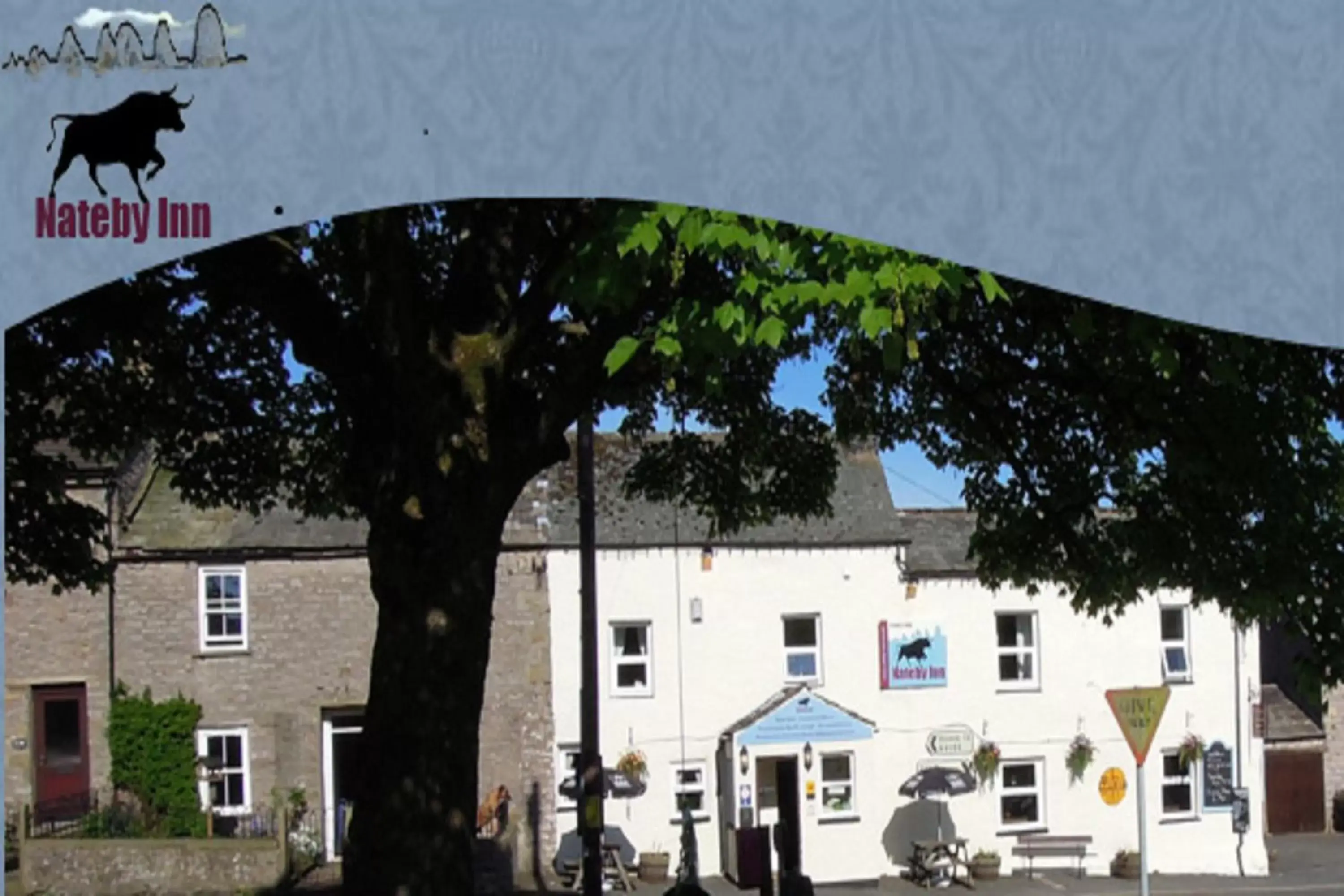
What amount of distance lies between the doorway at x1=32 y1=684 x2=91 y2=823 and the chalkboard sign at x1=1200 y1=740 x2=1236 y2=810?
1221 centimetres

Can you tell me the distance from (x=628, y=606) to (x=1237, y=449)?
9.67 meters

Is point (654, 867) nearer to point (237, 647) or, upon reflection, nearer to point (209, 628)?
point (237, 647)

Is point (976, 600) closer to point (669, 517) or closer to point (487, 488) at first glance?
point (669, 517)

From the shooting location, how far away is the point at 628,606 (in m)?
18.9

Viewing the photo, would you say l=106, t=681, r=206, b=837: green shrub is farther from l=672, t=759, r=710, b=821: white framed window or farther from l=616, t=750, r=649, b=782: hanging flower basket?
l=672, t=759, r=710, b=821: white framed window

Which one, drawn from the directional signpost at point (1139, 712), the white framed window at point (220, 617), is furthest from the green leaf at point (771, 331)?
the white framed window at point (220, 617)

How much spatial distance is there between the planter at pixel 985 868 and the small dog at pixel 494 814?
207 inches

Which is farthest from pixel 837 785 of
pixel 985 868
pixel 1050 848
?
pixel 1050 848

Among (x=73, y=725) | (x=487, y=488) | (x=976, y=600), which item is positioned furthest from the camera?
(x=976, y=600)

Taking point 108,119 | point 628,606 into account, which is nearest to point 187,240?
point 108,119

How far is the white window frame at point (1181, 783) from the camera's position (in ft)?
62.4

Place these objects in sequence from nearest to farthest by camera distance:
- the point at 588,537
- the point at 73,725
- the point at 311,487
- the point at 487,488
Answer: the point at 487,488
the point at 311,487
the point at 588,537
the point at 73,725

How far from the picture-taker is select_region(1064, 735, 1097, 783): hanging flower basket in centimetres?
1903

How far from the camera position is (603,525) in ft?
61.7
